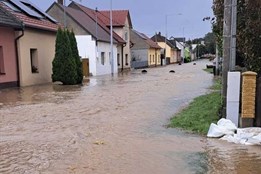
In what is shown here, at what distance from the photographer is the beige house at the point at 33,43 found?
21323mm

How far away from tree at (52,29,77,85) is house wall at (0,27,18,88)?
2582mm

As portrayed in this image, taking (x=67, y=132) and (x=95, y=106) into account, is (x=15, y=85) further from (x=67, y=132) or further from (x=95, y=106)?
(x=67, y=132)

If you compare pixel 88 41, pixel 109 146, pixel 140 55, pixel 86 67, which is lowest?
pixel 109 146

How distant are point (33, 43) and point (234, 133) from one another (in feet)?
56.8

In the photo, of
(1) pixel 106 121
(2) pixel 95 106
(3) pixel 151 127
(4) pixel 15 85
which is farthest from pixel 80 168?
(4) pixel 15 85

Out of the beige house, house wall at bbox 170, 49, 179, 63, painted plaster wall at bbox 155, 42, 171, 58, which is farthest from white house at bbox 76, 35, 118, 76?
house wall at bbox 170, 49, 179, 63

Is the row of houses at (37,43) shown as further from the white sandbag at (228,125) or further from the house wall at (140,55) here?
the house wall at (140,55)

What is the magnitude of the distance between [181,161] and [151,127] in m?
2.80

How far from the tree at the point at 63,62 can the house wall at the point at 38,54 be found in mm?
1542

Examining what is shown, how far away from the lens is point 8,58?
66.4ft

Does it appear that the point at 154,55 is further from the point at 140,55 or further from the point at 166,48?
the point at 166,48

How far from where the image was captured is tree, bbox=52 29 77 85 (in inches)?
881

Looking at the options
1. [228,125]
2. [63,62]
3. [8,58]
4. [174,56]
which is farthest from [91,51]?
[174,56]

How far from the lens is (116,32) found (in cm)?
4834
